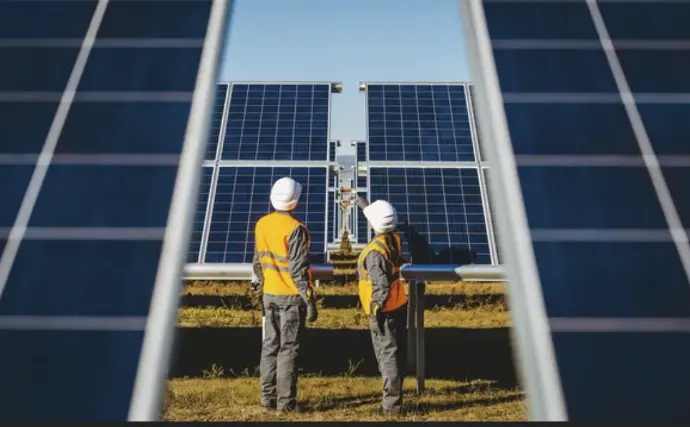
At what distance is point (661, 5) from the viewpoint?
3.65 meters

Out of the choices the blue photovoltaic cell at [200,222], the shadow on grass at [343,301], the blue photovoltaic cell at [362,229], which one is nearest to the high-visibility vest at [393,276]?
the blue photovoltaic cell at [200,222]

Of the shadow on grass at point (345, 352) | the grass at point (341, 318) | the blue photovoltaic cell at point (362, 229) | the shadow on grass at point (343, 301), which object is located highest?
the blue photovoltaic cell at point (362, 229)

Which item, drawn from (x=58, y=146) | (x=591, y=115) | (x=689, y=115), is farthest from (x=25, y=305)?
(x=689, y=115)

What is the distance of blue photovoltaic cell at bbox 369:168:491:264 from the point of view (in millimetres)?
10766

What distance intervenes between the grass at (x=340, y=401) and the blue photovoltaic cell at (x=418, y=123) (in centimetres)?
665

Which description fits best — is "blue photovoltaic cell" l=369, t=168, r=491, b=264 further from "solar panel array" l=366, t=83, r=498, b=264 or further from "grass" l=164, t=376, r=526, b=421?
"grass" l=164, t=376, r=526, b=421

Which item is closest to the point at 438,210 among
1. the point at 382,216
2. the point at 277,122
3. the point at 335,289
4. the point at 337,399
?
the point at 335,289

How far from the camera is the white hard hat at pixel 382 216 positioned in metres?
6.82

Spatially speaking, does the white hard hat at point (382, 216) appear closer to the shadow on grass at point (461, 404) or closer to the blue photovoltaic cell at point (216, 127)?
the shadow on grass at point (461, 404)

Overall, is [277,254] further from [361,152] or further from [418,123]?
[361,152]

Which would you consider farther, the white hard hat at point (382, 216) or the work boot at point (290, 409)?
the white hard hat at point (382, 216)

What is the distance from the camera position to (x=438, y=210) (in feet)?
38.6

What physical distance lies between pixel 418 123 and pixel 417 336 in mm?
7810

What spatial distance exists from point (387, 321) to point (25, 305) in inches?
181
